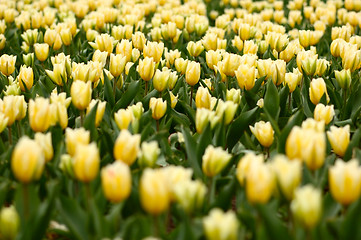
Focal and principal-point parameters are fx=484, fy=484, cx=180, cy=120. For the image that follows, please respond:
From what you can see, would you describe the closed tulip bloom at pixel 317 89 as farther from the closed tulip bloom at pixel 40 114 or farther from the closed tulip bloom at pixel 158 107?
the closed tulip bloom at pixel 40 114

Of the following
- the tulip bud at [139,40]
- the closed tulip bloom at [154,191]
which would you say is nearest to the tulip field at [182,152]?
the closed tulip bloom at [154,191]

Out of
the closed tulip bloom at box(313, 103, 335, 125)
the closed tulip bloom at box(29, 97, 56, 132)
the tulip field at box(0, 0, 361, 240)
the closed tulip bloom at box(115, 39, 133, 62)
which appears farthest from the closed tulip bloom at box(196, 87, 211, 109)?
the closed tulip bloom at box(115, 39, 133, 62)

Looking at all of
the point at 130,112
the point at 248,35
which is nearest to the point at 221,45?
the point at 248,35

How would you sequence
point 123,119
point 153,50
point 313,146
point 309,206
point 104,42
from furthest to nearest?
1. point 104,42
2. point 153,50
3. point 123,119
4. point 313,146
5. point 309,206

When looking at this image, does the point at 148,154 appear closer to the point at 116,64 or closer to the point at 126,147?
the point at 126,147

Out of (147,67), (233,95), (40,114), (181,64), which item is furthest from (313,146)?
(181,64)

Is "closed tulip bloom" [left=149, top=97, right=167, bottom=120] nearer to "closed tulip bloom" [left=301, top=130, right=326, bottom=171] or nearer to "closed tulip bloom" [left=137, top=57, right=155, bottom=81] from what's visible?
"closed tulip bloom" [left=137, top=57, right=155, bottom=81]
